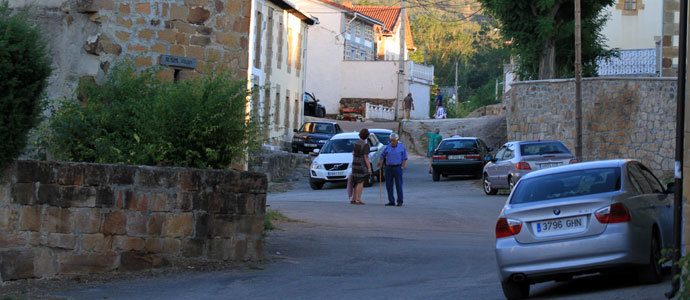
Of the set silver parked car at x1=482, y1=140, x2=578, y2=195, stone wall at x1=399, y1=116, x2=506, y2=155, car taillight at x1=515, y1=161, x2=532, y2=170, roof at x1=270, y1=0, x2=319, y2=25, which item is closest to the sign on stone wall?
silver parked car at x1=482, y1=140, x2=578, y2=195

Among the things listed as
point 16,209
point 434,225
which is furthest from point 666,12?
point 16,209

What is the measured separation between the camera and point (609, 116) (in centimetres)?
3300

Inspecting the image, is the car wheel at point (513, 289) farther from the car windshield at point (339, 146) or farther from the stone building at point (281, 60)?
the stone building at point (281, 60)

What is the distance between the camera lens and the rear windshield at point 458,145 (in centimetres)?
3344

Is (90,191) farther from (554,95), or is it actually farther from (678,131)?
(554,95)

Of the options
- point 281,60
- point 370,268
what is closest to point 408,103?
point 281,60

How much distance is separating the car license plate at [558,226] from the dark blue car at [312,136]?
31.6 meters

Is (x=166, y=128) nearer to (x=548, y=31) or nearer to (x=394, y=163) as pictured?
(x=394, y=163)

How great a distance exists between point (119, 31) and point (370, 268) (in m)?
5.84

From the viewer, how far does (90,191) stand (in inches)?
429

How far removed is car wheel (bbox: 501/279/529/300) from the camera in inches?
392

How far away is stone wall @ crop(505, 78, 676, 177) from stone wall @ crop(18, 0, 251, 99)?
67.6ft

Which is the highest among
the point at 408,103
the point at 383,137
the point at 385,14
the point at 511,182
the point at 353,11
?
the point at 385,14

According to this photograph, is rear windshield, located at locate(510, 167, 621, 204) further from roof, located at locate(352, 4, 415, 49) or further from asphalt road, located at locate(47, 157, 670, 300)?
roof, located at locate(352, 4, 415, 49)
